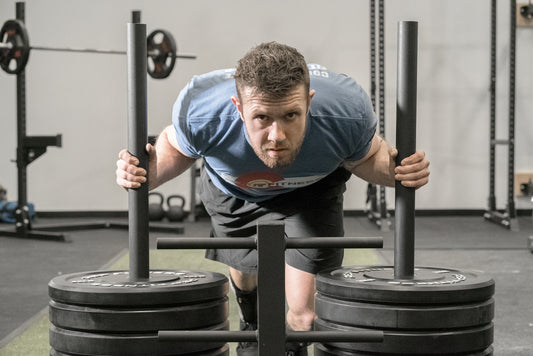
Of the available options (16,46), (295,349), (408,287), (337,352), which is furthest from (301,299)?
(16,46)

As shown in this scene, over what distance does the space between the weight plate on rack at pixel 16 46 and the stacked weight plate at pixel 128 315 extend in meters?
3.32

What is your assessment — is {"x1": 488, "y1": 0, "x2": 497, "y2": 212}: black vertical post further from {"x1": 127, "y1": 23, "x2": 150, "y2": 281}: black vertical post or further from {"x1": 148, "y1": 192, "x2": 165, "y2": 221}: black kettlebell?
{"x1": 127, "y1": 23, "x2": 150, "y2": 281}: black vertical post

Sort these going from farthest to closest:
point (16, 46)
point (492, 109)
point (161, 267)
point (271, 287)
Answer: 1. point (492, 109)
2. point (16, 46)
3. point (161, 267)
4. point (271, 287)

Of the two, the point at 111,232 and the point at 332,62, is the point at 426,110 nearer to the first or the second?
the point at 332,62

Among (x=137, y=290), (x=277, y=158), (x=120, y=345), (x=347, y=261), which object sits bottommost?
(x=347, y=261)

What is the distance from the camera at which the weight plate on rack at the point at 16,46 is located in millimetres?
4473

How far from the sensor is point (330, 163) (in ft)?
6.26

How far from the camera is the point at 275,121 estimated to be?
58.9 inches

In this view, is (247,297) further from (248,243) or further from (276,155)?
(248,243)

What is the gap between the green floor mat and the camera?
2.52 metres

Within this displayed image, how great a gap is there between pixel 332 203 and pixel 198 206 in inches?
165

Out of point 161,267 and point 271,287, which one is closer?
point 271,287

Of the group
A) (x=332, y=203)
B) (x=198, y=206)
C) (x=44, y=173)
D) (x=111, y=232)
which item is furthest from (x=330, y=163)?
(x=44, y=173)

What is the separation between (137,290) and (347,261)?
289cm
